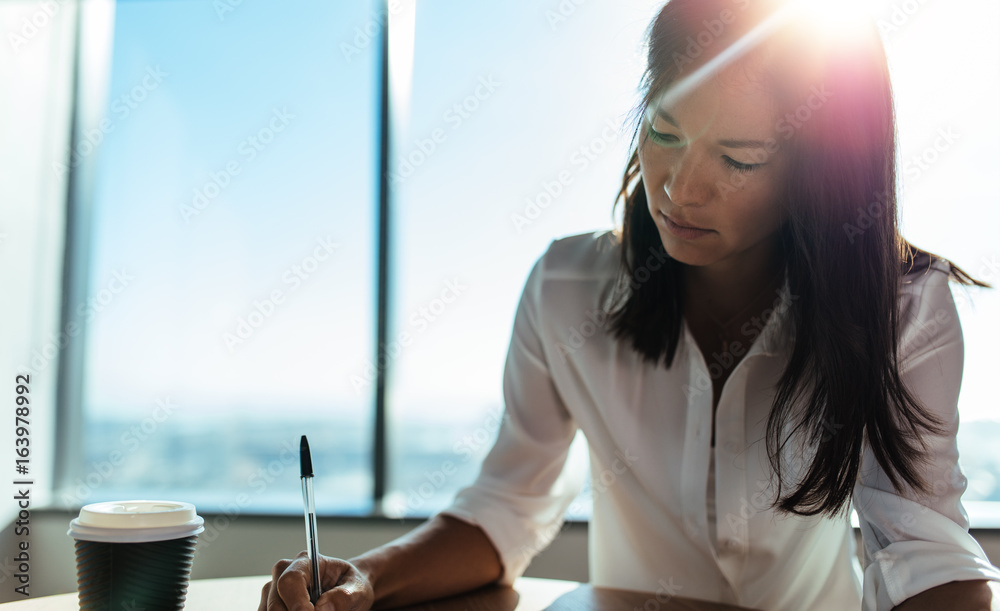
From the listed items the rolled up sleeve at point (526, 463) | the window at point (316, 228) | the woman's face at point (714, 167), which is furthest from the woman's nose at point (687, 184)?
the window at point (316, 228)

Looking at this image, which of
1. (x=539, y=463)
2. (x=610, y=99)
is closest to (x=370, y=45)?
(x=610, y=99)

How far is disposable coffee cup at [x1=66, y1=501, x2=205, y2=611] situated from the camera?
70 centimetres

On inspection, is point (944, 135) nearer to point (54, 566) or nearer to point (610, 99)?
point (610, 99)

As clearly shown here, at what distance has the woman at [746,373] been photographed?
86cm

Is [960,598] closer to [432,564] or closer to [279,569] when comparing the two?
[432,564]

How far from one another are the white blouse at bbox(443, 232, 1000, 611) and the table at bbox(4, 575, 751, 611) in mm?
80

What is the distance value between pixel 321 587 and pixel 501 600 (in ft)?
0.80

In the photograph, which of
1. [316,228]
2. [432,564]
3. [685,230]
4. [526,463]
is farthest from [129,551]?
[316,228]

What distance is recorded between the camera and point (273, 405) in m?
2.20

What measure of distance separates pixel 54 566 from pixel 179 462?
0.42 m

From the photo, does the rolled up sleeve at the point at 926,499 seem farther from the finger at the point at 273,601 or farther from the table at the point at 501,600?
the finger at the point at 273,601

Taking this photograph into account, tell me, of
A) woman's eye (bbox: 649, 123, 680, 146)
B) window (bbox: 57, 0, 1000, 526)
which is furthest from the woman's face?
window (bbox: 57, 0, 1000, 526)

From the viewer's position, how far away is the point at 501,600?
96cm

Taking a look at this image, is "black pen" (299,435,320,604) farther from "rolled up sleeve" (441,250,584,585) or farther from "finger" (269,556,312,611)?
"rolled up sleeve" (441,250,584,585)
